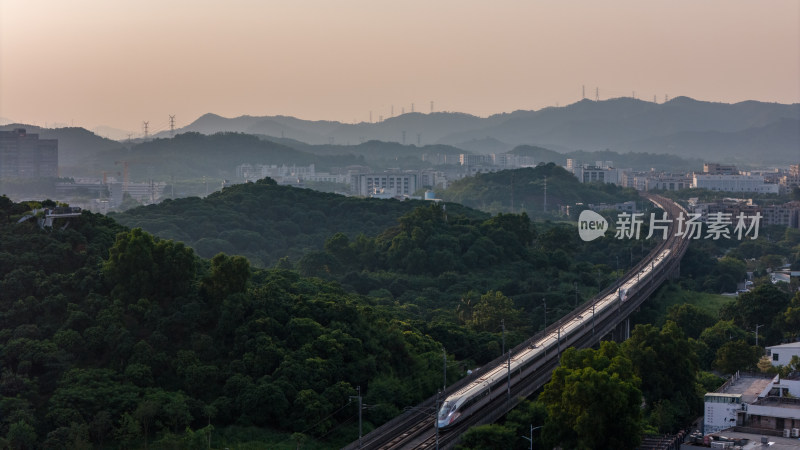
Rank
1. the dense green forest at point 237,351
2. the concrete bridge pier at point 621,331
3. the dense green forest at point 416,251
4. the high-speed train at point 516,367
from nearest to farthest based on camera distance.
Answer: the dense green forest at point 237,351 → the high-speed train at point 516,367 → the concrete bridge pier at point 621,331 → the dense green forest at point 416,251

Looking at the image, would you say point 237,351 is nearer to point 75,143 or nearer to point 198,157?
point 198,157

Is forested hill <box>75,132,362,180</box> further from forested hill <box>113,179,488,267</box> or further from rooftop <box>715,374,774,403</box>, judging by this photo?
rooftop <box>715,374,774,403</box>

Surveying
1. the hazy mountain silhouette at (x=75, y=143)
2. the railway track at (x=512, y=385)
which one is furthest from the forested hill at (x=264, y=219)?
the hazy mountain silhouette at (x=75, y=143)

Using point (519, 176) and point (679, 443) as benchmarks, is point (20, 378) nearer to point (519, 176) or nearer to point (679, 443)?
point (679, 443)

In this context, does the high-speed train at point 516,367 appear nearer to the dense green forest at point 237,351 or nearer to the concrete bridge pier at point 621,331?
the concrete bridge pier at point 621,331

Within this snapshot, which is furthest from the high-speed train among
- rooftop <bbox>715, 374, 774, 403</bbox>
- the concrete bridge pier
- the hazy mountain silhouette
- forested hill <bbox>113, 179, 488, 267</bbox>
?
the hazy mountain silhouette

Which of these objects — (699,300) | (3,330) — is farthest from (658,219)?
(3,330)

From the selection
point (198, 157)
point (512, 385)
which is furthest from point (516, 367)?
point (198, 157)
